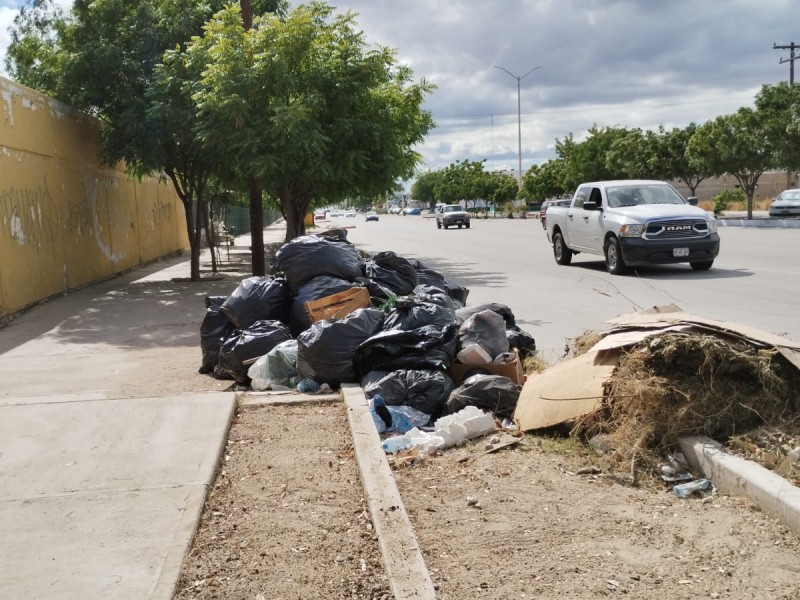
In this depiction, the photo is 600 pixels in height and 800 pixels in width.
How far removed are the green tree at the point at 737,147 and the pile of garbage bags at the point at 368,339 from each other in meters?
30.2

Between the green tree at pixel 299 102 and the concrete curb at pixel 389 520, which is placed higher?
the green tree at pixel 299 102

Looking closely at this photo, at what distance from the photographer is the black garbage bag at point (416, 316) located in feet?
21.7

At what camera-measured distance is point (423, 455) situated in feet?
16.3

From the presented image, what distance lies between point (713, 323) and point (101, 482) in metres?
3.64

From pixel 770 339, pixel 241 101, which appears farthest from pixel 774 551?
pixel 241 101

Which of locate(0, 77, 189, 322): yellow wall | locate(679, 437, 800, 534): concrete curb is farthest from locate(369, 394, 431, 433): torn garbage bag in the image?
locate(0, 77, 189, 322): yellow wall

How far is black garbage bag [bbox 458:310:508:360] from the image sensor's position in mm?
6488

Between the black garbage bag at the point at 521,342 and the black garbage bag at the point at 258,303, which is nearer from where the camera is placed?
the black garbage bag at the point at 521,342

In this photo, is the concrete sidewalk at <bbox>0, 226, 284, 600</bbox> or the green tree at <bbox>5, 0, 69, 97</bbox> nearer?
the concrete sidewalk at <bbox>0, 226, 284, 600</bbox>

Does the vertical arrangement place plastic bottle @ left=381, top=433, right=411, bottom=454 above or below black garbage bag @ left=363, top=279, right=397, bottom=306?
below

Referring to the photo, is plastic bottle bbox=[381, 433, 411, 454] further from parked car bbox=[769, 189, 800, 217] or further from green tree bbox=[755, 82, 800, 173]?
parked car bbox=[769, 189, 800, 217]

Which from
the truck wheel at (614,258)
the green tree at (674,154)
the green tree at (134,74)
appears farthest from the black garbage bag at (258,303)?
the green tree at (674,154)

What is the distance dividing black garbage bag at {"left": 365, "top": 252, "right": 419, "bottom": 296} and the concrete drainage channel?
11.0 feet

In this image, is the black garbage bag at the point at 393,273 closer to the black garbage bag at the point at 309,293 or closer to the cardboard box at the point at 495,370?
the black garbage bag at the point at 309,293
